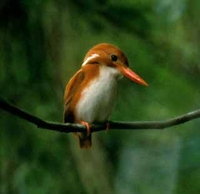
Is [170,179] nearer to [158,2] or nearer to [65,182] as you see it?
[65,182]

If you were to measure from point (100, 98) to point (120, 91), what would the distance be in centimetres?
20

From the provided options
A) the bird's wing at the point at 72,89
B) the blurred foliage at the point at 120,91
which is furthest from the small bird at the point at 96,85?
the blurred foliage at the point at 120,91

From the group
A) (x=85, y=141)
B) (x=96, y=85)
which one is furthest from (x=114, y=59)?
(x=85, y=141)

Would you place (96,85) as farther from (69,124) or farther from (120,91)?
(120,91)

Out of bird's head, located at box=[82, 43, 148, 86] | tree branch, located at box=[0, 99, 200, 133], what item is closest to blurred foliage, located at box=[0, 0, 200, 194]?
tree branch, located at box=[0, 99, 200, 133]

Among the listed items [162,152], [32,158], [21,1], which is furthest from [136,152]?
[21,1]

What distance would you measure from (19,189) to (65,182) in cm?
10

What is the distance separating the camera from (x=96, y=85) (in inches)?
33.6

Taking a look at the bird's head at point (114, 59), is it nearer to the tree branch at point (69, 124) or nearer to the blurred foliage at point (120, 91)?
the tree branch at point (69, 124)

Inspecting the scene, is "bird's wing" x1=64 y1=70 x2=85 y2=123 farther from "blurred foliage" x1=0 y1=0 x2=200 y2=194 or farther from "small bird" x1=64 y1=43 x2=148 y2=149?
"blurred foliage" x1=0 y1=0 x2=200 y2=194

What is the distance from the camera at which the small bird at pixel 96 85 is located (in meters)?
0.80

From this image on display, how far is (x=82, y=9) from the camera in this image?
3.80 feet

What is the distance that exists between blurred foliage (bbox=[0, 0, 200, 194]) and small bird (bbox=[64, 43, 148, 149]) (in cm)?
15

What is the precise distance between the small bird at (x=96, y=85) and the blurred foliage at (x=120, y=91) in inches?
6.1
